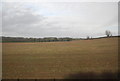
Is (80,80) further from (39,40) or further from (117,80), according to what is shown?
(39,40)

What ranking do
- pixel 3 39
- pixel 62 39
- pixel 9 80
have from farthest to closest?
pixel 62 39 → pixel 3 39 → pixel 9 80

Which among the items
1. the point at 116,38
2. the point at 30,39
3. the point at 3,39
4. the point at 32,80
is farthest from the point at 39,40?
the point at 32,80

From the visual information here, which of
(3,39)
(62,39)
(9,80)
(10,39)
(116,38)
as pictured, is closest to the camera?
(9,80)

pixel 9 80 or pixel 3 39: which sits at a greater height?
pixel 3 39

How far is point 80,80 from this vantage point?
21.1ft

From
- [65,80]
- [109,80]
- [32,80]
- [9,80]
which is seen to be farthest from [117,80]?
[9,80]

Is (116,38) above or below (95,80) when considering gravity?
above

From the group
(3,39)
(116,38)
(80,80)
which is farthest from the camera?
(3,39)

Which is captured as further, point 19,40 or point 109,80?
point 19,40

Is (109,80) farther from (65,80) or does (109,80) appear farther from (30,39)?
(30,39)

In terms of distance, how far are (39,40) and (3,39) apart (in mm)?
8008

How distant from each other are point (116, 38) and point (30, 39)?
792 inches

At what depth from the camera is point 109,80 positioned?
6469 mm

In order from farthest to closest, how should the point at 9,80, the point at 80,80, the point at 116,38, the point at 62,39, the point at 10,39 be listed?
the point at 62,39 < the point at 10,39 < the point at 116,38 < the point at 9,80 < the point at 80,80
